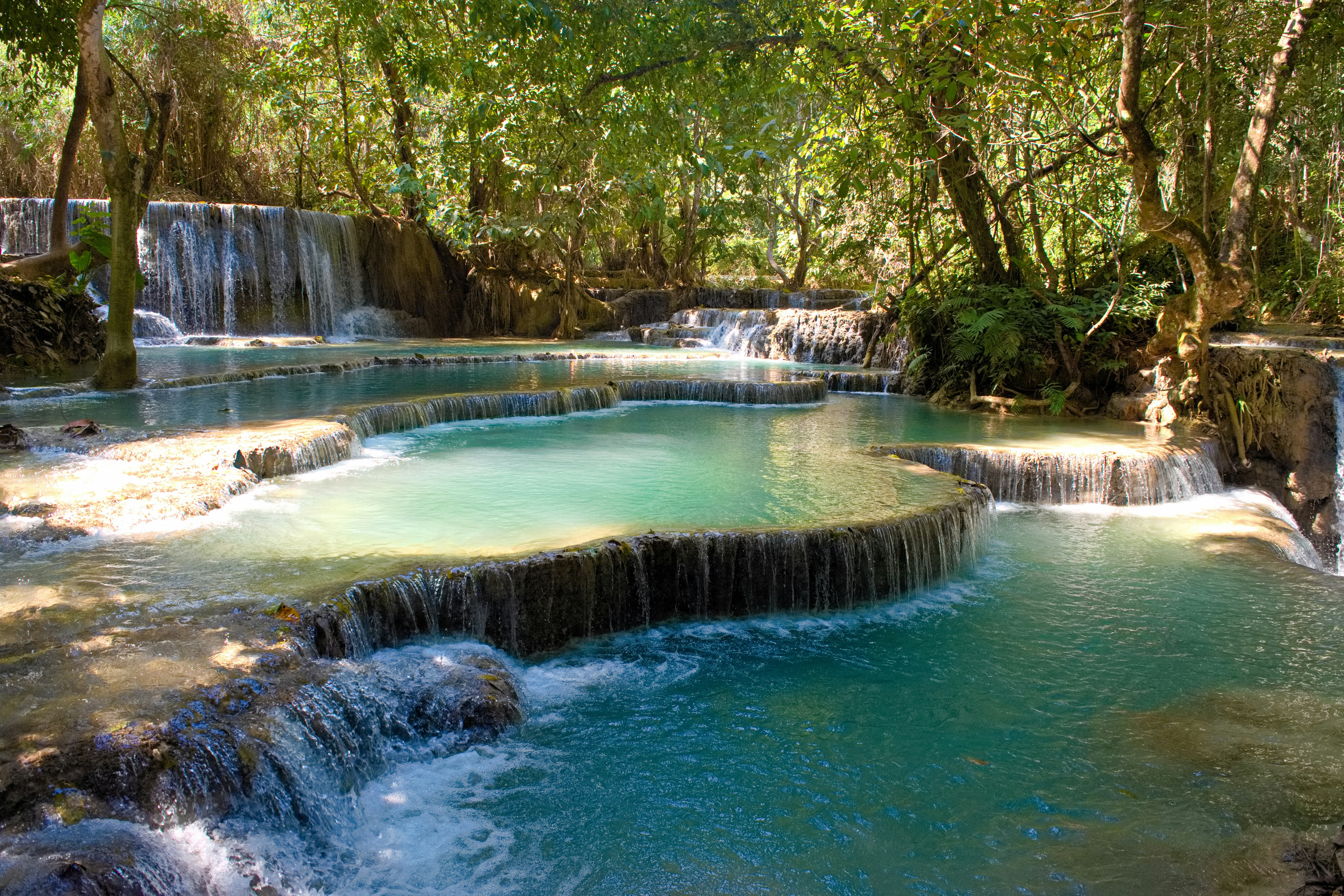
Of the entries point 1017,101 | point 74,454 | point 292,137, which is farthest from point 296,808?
point 292,137

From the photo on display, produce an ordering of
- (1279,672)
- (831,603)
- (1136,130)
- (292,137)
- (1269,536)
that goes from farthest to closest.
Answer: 1. (292,137)
2. (1136,130)
3. (1269,536)
4. (831,603)
5. (1279,672)

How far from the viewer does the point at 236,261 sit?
63.7ft

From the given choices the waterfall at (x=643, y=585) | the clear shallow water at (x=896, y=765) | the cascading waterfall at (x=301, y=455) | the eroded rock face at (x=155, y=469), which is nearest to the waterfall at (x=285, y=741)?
the clear shallow water at (x=896, y=765)

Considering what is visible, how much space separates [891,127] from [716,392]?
4392mm

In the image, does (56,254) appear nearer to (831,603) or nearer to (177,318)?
(177,318)

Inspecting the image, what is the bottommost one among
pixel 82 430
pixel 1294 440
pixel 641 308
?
pixel 1294 440

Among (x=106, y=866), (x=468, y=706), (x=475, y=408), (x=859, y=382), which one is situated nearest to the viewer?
(x=106, y=866)

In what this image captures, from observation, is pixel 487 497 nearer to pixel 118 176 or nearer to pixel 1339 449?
pixel 118 176

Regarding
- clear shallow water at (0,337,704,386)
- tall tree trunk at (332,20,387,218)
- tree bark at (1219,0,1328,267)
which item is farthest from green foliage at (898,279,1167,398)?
tall tree trunk at (332,20,387,218)

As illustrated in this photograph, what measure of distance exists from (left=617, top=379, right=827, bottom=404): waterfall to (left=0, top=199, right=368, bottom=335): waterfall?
36.2 ft

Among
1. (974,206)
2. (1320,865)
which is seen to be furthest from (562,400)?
(1320,865)

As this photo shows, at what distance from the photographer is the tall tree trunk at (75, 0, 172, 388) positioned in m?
9.24

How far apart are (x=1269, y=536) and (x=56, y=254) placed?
1471cm

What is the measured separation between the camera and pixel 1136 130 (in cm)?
878
